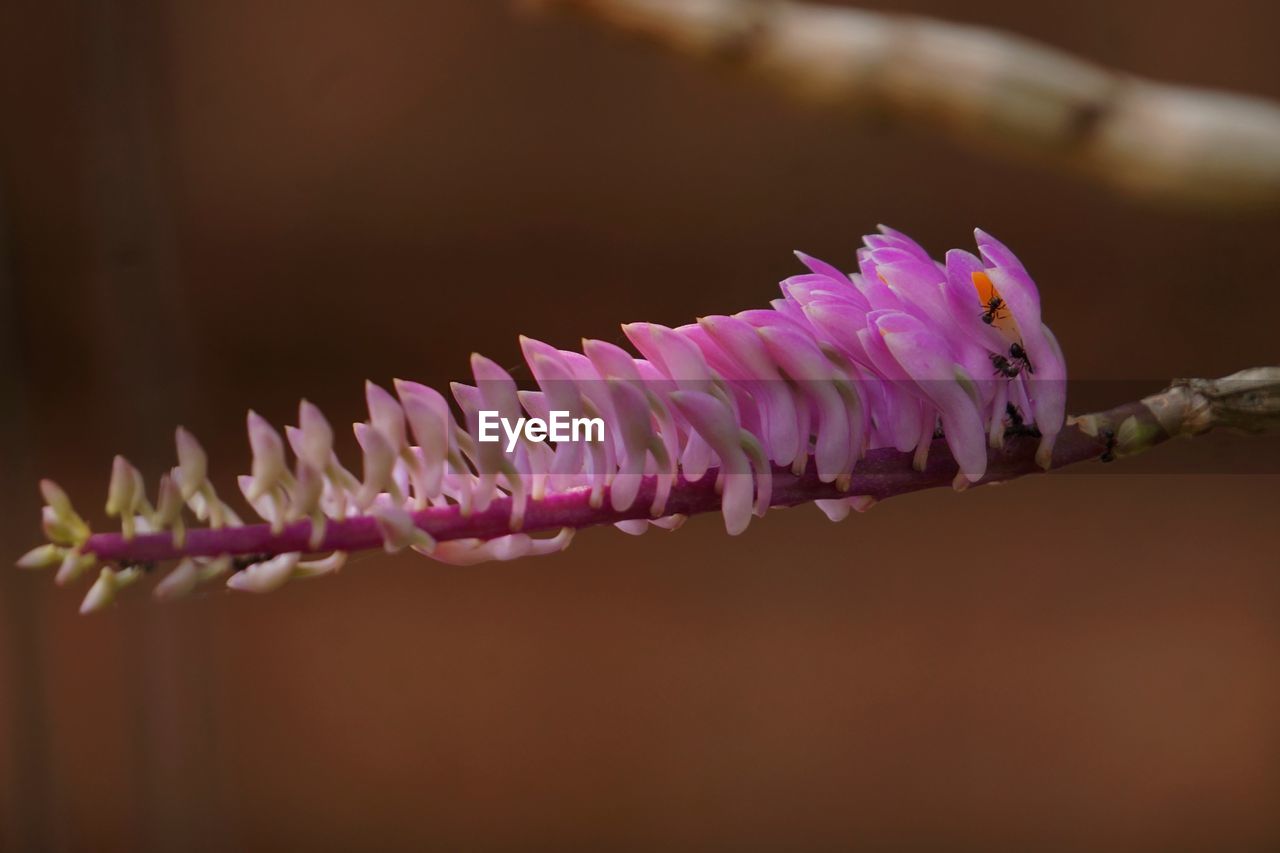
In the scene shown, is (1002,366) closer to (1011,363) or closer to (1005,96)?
(1011,363)

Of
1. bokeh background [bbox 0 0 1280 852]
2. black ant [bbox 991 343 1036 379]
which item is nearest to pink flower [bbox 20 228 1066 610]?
black ant [bbox 991 343 1036 379]

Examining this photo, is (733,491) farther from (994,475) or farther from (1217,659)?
(1217,659)

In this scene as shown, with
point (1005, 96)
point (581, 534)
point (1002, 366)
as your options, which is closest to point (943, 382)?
point (1002, 366)

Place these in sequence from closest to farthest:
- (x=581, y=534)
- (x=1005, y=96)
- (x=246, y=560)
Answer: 1. (x=246, y=560)
2. (x=1005, y=96)
3. (x=581, y=534)

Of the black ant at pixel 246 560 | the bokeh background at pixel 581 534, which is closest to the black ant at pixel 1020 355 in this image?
the black ant at pixel 246 560

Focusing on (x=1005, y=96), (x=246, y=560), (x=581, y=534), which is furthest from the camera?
(x=581, y=534)

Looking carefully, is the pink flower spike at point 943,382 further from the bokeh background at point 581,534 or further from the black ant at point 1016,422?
the bokeh background at point 581,534
